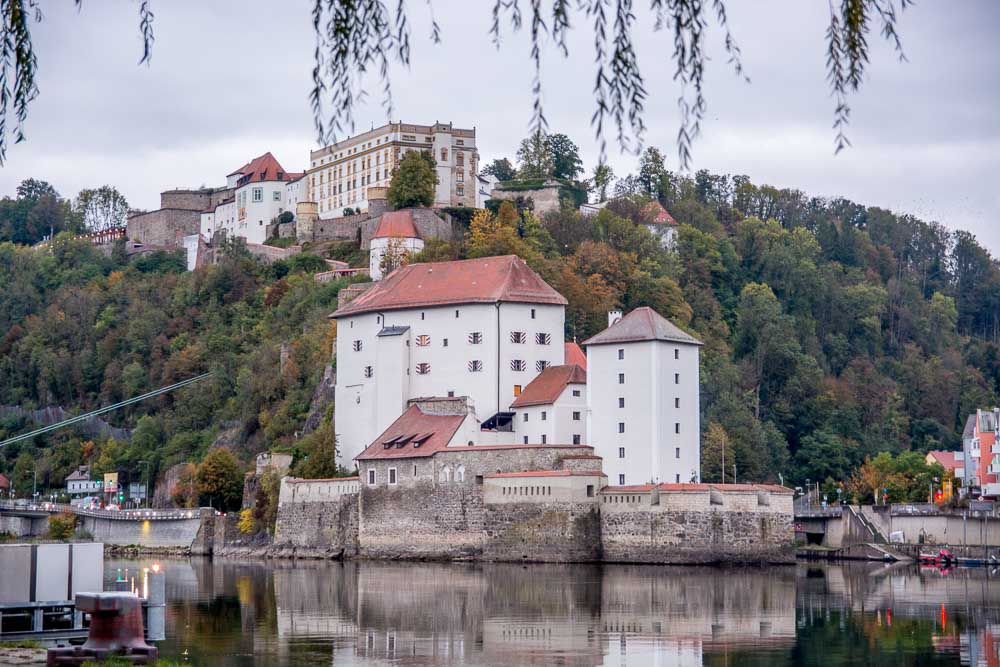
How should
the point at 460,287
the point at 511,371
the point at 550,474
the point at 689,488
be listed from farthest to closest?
1. the point at 460,287
2. the point at 511,371
3. the point at 550,474
4. the point at 689,488

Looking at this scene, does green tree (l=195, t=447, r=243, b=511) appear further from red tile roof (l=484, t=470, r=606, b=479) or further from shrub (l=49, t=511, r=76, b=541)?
red tile roof (l=484, t=470, r=606, b=479)

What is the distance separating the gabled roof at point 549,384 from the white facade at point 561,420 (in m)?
0.19

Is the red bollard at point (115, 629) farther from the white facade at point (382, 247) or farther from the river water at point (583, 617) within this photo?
the white facade at point (382, 247)

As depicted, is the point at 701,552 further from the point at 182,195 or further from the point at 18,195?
the point at 18,195

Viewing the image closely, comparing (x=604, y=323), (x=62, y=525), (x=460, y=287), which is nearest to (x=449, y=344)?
(x=460, y=287)

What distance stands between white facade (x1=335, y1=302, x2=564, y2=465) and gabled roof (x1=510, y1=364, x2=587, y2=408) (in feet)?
2.96

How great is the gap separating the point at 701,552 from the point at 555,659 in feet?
96.7

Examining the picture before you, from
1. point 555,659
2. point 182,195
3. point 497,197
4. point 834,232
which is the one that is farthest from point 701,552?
point 182,195

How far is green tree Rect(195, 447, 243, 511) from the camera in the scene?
75.8 m

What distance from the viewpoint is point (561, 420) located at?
6328 cm

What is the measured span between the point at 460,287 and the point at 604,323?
12597 millimetres

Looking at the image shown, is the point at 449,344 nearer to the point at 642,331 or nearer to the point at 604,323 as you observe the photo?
the point at 642,331

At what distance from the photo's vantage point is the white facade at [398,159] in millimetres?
101250

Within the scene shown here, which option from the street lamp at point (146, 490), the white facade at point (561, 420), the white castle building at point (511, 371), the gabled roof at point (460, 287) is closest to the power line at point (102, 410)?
the street lamp at point (146, 490)
